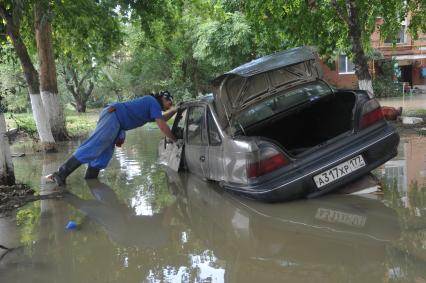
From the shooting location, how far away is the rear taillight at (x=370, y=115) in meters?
5.58

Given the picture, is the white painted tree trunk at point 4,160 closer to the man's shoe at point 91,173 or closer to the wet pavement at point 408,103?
the man's shoe at point 91,173

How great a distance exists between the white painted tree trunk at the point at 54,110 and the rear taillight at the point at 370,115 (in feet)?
33.9

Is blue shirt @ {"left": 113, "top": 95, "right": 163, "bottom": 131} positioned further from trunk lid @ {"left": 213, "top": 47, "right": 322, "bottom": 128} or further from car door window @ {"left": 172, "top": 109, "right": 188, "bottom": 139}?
trunk lid @ {"left": 213, "top": 47, "right": 322, "bottom": 128}

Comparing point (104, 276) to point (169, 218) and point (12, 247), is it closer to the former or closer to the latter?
point (12, 247)

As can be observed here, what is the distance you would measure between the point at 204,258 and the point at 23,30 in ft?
43.1

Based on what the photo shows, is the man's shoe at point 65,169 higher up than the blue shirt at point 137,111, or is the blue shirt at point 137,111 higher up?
the blue shirt at point 137,111

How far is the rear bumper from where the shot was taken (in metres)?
5.28

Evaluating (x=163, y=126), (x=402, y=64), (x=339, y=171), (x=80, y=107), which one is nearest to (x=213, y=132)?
(x=163, y=126)

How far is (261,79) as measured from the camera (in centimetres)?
606

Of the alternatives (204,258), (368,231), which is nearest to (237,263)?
(204,258)

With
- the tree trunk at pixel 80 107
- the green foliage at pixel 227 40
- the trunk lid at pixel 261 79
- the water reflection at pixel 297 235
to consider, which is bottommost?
the tree trunk at pixel 80 107

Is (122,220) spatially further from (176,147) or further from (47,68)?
A: (47,68)

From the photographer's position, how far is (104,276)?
3.88 meters

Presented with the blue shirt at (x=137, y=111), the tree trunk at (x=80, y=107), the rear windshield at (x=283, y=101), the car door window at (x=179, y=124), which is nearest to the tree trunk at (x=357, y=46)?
the car door window at (x=179, y=124)
